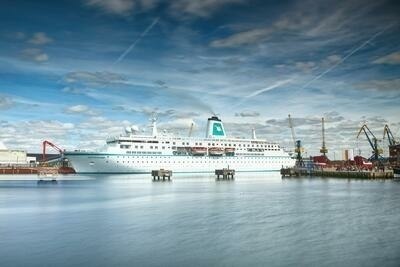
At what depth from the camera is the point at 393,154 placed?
127 meters

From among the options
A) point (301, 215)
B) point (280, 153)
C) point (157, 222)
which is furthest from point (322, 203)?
point (280, 153)

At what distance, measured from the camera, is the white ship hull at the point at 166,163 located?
3770 inches

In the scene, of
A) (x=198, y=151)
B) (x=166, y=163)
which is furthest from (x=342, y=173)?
(x=166, y=163)

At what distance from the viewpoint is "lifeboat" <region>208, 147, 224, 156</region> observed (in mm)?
112312

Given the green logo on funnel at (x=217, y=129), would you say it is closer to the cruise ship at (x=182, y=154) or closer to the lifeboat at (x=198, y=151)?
the cruise ship at (x=182, y=154)

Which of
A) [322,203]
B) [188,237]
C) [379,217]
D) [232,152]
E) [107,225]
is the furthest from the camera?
[232,152]

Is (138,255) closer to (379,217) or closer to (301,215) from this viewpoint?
(301,215)

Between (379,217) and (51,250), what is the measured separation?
20.7 m

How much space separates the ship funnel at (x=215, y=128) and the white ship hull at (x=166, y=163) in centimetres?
766

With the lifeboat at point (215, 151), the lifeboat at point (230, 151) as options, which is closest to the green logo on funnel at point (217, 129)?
the lifeboat at point (230, 151)

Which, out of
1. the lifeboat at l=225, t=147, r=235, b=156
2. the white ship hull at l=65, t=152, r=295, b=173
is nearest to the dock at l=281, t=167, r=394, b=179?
the white ship hull at l=65, t=152, r=295, b=173

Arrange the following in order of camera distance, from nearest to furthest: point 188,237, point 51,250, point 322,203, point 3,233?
1. point 51,250
2. point 188,237
3. point 3,233
4. point 322,203

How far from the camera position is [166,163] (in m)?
105

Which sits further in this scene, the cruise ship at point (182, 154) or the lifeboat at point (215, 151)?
the lifeboat at point (215, 151)
